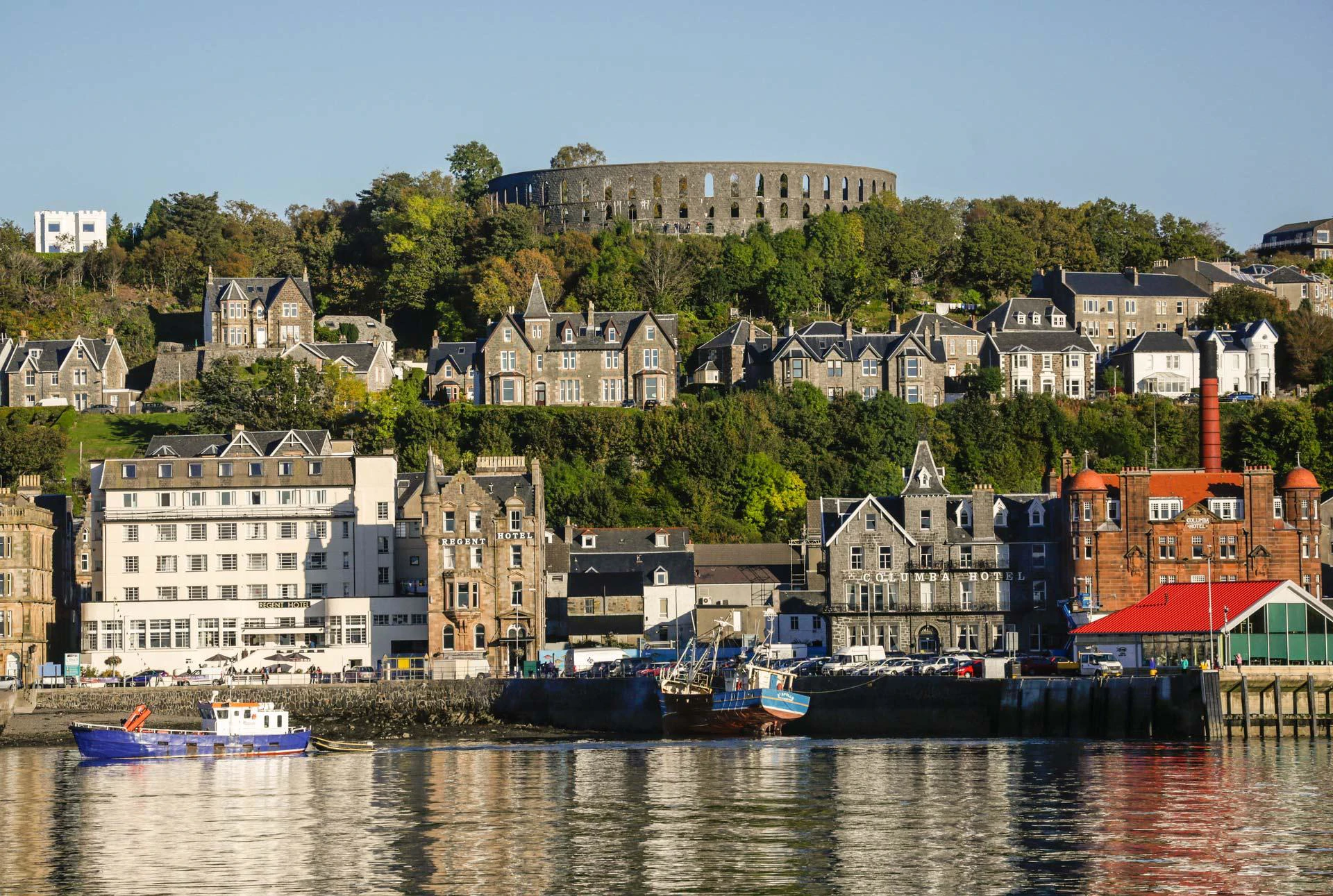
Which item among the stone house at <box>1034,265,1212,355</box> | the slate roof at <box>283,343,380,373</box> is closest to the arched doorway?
the slate roof at <box>283,343,380,373</box>

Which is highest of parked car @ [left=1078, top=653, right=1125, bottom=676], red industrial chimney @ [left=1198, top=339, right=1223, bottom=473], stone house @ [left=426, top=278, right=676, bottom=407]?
stone house @ [left=426, top=278, right=676, bottom=407]

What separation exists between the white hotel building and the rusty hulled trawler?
770 inches

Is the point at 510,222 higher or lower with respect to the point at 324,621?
higher

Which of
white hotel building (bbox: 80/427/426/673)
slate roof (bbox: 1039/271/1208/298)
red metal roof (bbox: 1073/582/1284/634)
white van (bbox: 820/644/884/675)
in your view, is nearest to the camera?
red metal roof (bbox: 1073/582/1284/634)

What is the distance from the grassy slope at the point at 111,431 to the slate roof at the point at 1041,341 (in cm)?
4881

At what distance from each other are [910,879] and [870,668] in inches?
1482

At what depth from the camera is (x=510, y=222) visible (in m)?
144

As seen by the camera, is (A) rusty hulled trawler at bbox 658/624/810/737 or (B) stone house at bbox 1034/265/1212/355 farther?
(B) stone house at bbox 1034/265/1212/355

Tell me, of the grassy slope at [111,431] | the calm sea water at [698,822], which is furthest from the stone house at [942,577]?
the grassy slope at [111,431]

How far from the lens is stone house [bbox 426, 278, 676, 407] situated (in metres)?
122

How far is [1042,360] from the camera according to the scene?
415 ft

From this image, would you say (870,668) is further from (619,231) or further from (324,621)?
(619,231)

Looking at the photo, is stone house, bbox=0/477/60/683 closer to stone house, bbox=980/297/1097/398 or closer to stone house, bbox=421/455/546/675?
stone house, bbox=421/455/546/675

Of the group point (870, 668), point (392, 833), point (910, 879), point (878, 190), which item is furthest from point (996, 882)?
point (878, 190)
